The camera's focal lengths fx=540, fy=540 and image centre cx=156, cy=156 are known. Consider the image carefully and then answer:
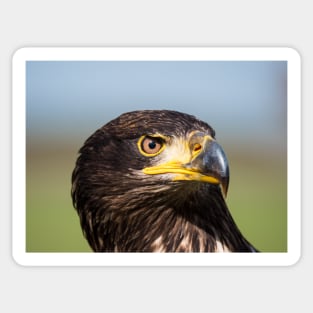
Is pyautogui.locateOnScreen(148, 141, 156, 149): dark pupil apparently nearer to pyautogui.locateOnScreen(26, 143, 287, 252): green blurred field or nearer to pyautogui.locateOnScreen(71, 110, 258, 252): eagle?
pyautogui.locateOnScreen(71, 110, 258, 252): eagle

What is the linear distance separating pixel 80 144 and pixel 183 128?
580mm

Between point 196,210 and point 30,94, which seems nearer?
point 196,210

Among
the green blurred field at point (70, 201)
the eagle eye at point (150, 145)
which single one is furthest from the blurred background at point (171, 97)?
the eagle eye at point (150, 145)

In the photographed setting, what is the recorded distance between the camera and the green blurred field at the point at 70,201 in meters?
2.81

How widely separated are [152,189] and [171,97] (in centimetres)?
52

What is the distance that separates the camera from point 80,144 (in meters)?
2.79

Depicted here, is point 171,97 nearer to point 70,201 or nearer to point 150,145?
point 150,145

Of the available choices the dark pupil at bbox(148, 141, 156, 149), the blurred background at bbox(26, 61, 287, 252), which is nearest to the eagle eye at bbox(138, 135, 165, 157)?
the dark pupil at bbox(148, 141, 156, 149)
